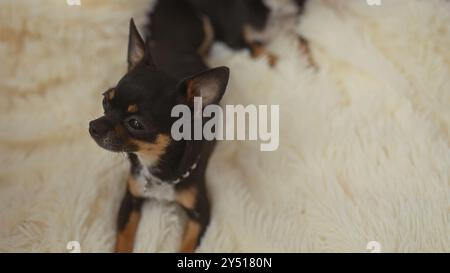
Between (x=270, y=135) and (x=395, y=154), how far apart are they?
0.36m

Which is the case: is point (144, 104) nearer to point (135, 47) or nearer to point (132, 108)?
point (132, 108)

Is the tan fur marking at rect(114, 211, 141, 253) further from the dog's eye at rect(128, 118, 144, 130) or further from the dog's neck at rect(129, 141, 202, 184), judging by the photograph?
the dog's eye at rect(128, 118, 144, 130)

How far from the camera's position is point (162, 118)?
3.37ft

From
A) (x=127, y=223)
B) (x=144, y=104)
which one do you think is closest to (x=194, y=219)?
(x=127, y=223)

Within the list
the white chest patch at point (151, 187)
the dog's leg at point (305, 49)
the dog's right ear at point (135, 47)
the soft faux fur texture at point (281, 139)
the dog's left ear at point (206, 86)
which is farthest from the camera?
the dog's leg at point (305, 49)

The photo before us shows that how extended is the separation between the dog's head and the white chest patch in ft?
0.58

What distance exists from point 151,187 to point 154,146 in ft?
A: 0.64

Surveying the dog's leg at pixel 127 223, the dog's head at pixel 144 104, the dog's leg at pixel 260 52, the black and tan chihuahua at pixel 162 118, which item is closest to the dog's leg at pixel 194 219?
the black and tan chihuahua at pixel 162 118

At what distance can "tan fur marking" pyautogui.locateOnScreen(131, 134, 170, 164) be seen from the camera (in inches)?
41.5

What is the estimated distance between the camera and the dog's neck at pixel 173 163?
1.13m

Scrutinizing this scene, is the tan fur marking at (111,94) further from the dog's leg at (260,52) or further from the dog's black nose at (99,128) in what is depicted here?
the dog's leg at (260,52)

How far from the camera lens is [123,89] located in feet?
3.33
